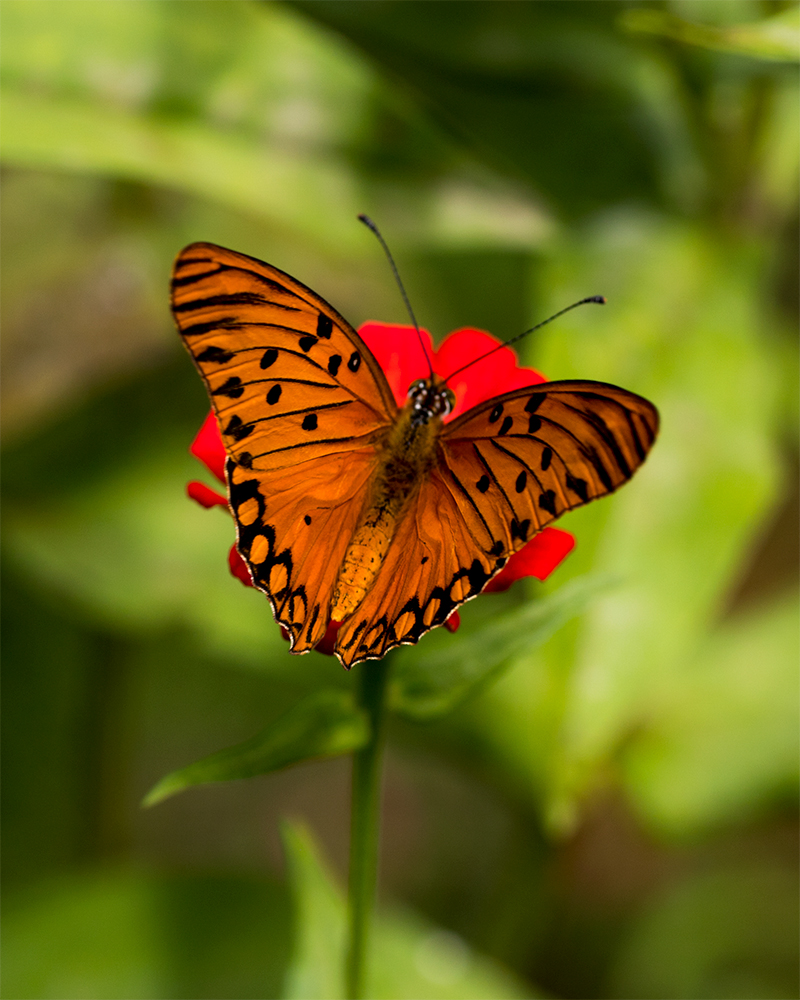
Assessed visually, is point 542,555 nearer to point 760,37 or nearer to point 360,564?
point 360,564

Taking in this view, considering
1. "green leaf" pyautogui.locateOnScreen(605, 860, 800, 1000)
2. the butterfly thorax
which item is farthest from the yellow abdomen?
"green leaf" pyautogui.locateOnScreen(605, 860, 800, 1000)

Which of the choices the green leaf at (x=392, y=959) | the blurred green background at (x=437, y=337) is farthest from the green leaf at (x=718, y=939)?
the green leaf at (x=392, y=959)

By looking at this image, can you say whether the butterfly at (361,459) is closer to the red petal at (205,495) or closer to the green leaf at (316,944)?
the red petal at (205,495)

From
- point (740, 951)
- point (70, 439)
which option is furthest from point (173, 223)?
point (740, 951)

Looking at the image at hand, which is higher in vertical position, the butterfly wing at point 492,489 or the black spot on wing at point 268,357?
the black spot on wing at point 268,357

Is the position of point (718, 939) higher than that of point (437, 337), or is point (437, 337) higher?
point (437, 337)

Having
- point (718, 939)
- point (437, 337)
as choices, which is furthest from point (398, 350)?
point (718, 939)

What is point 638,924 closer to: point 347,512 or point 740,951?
point 740,951
